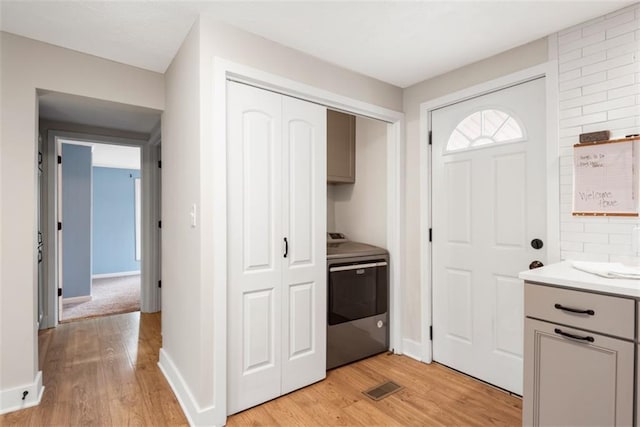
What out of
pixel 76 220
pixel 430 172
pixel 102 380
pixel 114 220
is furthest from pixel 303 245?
pixel 114 220

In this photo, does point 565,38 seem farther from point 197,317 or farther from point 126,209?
point 126,209

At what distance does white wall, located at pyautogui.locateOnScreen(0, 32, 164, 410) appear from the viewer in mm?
2033

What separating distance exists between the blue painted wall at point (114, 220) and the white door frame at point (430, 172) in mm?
6457

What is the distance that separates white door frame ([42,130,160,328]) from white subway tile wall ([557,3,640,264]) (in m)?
3.68

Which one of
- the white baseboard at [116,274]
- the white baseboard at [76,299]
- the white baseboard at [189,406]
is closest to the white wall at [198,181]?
the white baseboard at [189,406]

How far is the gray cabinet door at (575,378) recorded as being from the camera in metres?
1.31

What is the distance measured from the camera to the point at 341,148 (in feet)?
10.6

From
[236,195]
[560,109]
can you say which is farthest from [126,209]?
[560,109]

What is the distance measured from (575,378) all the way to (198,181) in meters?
2.06

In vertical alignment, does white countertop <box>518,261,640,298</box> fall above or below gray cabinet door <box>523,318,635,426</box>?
above

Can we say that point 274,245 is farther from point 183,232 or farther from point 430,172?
point 430,172

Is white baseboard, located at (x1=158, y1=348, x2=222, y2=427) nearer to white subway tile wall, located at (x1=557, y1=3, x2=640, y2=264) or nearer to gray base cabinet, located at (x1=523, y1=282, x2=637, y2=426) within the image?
gray base cabinet, located at (x1=523, y1=282, x2=637, y2=426)

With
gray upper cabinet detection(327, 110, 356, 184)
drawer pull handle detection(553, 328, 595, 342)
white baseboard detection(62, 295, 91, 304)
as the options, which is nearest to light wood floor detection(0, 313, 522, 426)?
drawer pull handle detection(553, 328, 595, 342)

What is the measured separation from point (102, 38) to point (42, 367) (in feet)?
8.35
